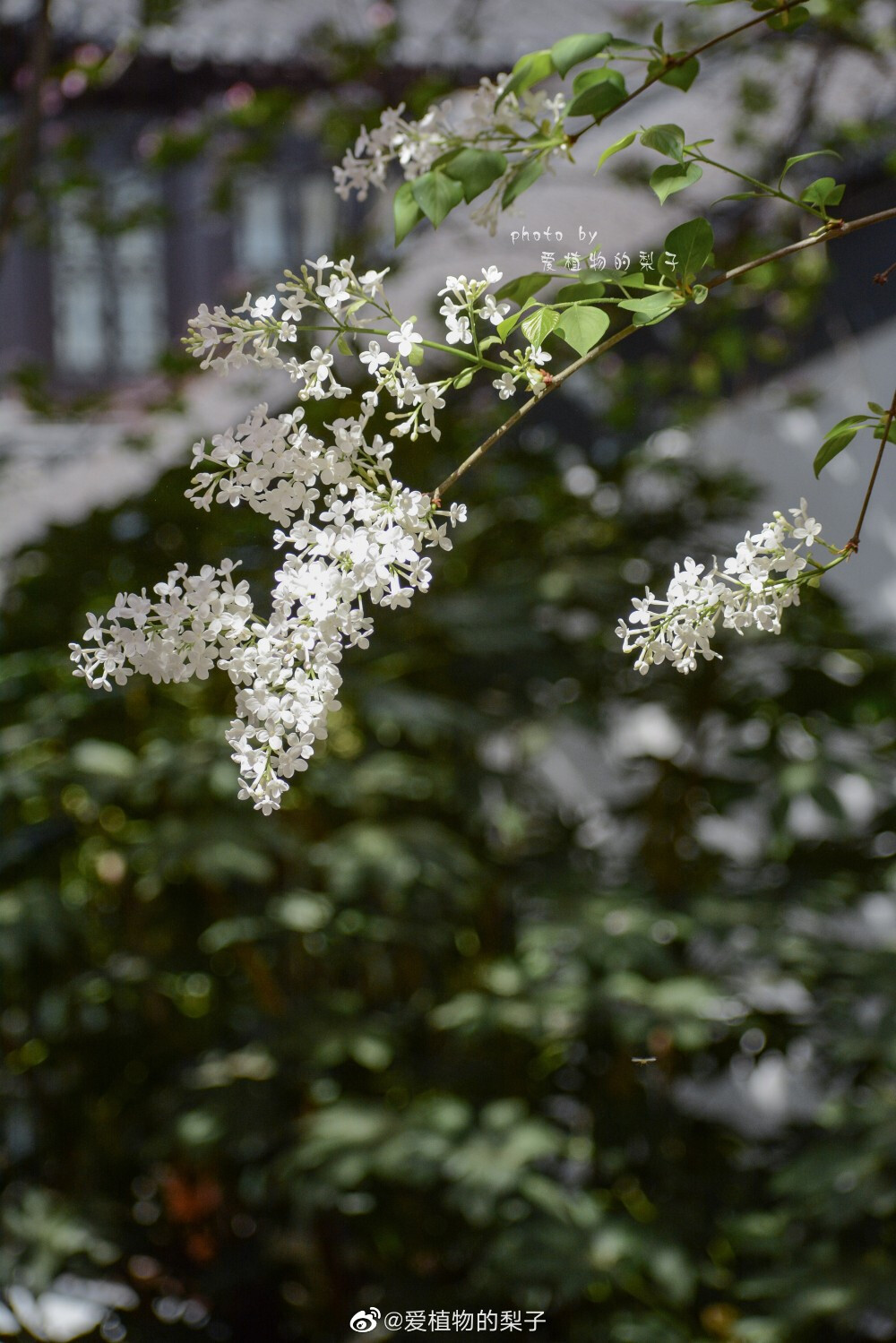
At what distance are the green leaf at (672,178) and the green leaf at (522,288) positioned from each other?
0.20 ft

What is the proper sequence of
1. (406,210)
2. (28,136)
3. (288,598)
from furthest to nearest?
(28,136) < (406,210) < (288,598)

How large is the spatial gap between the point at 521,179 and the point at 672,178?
65 mm

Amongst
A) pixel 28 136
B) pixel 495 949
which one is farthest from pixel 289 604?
pixel 28 136

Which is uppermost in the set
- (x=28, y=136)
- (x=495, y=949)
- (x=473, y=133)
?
(x=473, y=133)

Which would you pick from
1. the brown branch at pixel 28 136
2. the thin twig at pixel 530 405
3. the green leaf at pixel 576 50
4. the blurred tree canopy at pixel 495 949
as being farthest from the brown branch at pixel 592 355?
the brown branch at pixel 28 136

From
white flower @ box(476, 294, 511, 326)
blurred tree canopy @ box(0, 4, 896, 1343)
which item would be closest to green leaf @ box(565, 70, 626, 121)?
white flower @ box(476, 294, 511, 326)

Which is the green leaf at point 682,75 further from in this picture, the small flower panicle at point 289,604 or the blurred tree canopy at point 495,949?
the blurred tree canopy at point 495,949

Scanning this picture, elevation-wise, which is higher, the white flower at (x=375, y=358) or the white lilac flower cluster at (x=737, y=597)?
the white flower at (x=375, y=358)

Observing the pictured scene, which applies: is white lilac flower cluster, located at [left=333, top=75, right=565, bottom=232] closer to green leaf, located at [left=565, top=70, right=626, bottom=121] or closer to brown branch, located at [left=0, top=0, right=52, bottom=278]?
green leaf, located at [left=565, top=70, right=626, bottom=121]

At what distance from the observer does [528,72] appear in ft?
1.62

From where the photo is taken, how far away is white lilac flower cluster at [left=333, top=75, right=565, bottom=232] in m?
0.50

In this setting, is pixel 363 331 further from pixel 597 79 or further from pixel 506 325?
pixel 597 79

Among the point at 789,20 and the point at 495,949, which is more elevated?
the point at 789,20

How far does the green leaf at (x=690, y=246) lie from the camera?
455mm
